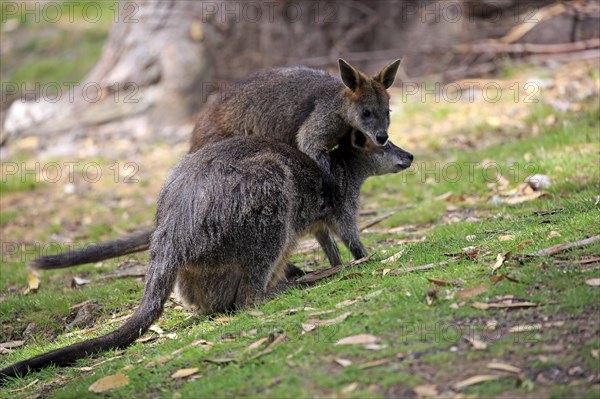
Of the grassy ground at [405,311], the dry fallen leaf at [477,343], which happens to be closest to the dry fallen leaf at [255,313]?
the grassy ground at [405,311]

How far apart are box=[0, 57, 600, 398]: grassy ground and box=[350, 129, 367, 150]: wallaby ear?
40.5 inches

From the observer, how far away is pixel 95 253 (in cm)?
683

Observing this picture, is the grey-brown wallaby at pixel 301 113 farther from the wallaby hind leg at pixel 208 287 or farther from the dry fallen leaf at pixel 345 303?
the dry fallen leaf at pixel 345 303

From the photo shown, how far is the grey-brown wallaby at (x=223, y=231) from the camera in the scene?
18.2 feet

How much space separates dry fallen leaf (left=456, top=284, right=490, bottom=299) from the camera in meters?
4.88

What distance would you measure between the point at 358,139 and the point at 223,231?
6.81 feet

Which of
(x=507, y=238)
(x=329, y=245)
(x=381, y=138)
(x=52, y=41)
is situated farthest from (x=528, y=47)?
(x=52, y=41)

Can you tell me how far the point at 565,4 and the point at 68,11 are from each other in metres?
12.2

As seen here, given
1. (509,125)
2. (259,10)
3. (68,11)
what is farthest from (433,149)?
(68,11)

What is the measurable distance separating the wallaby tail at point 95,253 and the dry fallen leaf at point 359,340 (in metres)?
2.84

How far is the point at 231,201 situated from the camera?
5672 mm

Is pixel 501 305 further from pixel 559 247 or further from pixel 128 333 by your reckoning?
pixel 128 333

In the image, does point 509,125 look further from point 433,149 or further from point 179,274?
point 179,274

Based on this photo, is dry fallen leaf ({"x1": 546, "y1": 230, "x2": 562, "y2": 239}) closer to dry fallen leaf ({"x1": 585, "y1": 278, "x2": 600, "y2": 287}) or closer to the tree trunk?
dry fallen leaf ({"x1": 585, "y1": 278, "x2": 600, "y2": 287})
